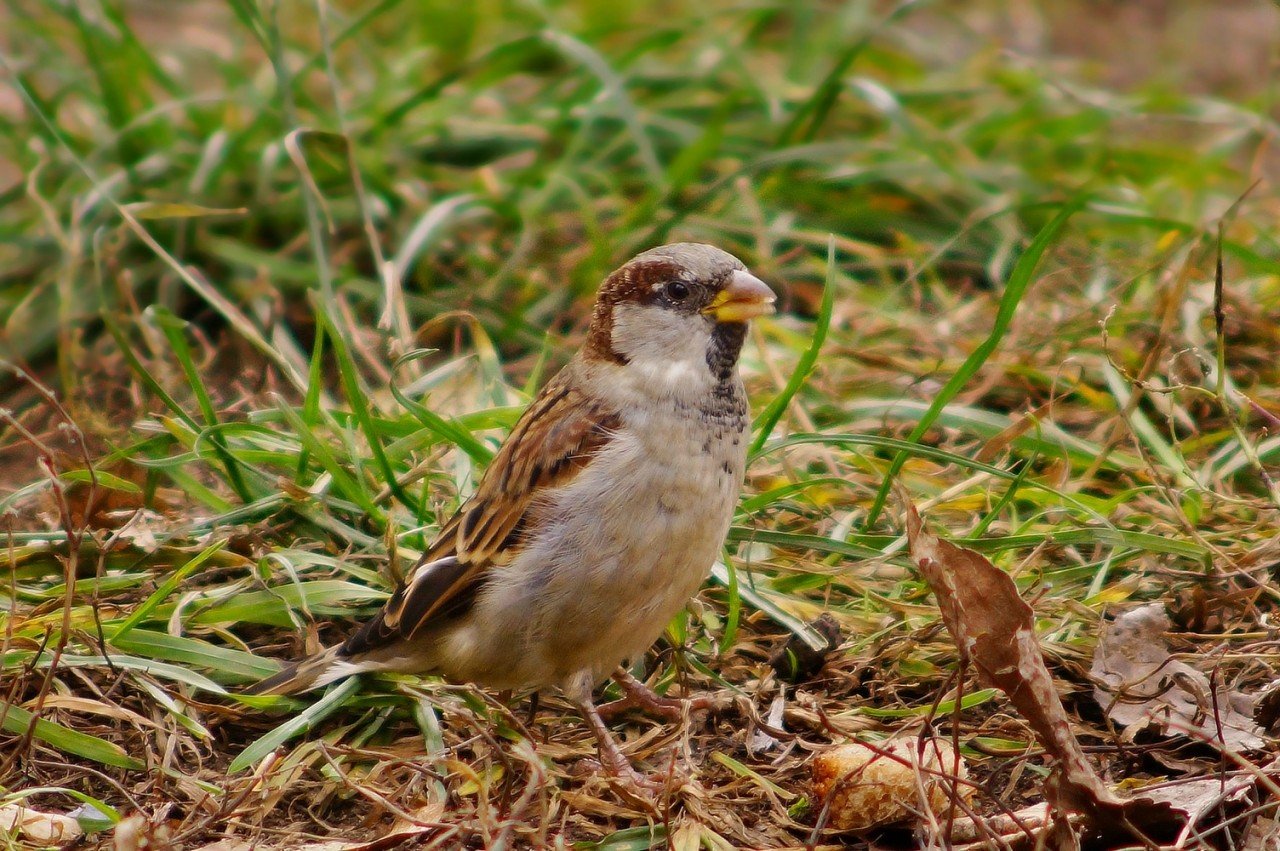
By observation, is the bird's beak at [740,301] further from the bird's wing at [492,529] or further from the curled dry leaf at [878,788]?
the curled dry leaf at [878,788]

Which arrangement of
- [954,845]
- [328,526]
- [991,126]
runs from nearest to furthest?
[954,845] → [328,526] → [991,126]

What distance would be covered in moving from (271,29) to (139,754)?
2.55m

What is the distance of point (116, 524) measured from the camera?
139 inches

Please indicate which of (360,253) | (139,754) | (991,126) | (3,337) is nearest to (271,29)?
(360,253)

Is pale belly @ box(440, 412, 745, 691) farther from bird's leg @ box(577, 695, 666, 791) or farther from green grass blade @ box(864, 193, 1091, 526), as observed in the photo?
green grass blade @ box(864, 193, 1091, 526)

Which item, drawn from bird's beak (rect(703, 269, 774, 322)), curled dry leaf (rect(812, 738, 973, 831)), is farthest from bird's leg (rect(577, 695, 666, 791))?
bird's beak (rect(703, 269, 774, 322))

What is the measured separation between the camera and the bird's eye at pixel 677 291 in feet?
10.4

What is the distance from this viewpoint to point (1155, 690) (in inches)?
115

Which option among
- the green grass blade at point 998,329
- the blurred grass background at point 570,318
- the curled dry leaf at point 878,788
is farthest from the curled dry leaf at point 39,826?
the green grass blade at point 998,329

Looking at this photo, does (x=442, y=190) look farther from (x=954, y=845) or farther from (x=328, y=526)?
(x=954, y=845)

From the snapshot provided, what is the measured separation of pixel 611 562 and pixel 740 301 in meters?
0.68

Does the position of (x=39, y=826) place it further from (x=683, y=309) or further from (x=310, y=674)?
(x=683, y=309)

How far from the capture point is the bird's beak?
3115mm

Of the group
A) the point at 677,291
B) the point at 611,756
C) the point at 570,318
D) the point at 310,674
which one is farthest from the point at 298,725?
the point at 570,318
